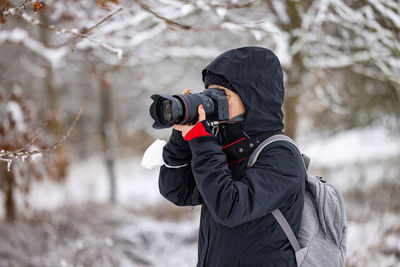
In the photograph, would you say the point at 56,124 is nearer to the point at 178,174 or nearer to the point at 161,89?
the point at 161,89

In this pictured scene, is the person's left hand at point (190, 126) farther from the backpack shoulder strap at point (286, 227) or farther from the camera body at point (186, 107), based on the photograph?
the backpack shoulder strap at point (286, 227)

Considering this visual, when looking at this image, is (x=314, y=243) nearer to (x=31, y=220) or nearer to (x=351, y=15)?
(x=351, y=15)

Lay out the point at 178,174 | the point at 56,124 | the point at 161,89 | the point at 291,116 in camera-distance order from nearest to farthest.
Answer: the point at 178,174 < the point at 291,116 < the point at 161,89 < the point at 56,124

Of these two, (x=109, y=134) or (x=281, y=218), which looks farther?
(x=109, y=134)

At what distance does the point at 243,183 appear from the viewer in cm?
123

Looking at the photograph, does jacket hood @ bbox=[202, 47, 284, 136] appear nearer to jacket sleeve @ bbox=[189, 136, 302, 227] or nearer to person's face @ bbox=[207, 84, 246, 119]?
person's face @ bbox=[207, 84, 246, 119]

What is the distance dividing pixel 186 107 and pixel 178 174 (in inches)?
13.5

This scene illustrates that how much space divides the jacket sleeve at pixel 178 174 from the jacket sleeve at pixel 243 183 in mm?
152

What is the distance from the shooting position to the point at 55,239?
4.16m

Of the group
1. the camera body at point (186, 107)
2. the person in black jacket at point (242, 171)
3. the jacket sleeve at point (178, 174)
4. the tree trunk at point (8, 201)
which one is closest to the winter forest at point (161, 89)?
the tree trunk at point (8, 201)

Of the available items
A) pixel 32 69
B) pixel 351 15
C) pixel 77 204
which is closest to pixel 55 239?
pixel 77 204

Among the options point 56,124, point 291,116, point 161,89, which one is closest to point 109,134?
point 56,124

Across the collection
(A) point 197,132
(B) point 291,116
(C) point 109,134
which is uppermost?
(A) point 197,132

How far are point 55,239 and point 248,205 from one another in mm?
3666
